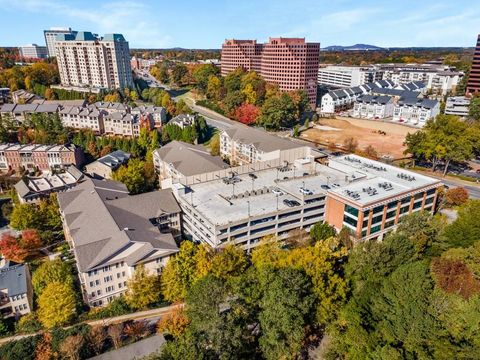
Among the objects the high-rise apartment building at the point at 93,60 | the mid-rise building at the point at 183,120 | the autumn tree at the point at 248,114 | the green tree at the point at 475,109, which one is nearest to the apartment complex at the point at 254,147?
the mid-rise building at the point at 183,120

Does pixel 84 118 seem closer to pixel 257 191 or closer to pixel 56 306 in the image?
pixel 257 191

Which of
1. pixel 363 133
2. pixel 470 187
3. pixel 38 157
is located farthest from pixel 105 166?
pixel 363 133

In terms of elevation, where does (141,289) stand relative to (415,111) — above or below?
below

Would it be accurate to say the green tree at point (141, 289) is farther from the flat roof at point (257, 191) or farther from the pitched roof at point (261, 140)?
the pitched roof at point (261, 140)

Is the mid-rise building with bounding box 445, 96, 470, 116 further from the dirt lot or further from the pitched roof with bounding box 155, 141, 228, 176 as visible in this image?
the pitched roof with bounding box 155, 141, 228, 176

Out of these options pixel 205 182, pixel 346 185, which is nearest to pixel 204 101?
pixel 205 182

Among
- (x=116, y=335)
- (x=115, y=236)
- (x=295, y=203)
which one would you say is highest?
(x=115, y=236)
